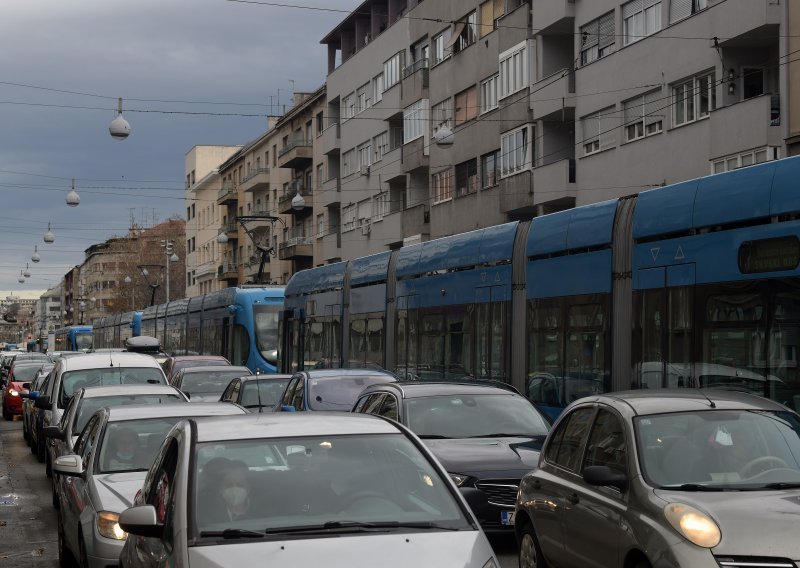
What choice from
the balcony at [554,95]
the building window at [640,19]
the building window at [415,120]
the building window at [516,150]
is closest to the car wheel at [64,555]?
the building window at [640,19]

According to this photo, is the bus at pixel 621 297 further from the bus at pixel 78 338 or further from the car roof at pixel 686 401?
the bus at pixel 78 338

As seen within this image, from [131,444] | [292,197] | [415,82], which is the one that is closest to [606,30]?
[415,82]

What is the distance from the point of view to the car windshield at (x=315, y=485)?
603 cm

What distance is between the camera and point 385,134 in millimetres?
58188

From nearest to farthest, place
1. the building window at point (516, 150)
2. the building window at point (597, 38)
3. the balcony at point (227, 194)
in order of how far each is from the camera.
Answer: the building window at point (597, 38)
the building window at point (516, 150)
the balcony at point (227, 194)

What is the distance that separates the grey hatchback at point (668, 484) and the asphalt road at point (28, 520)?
199 centimetres

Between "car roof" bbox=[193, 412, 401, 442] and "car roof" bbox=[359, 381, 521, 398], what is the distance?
5960mm

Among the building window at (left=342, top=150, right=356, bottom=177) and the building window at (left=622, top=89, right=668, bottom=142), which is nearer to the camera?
the building window at (left=622, top=89, right=668, bottom=142)

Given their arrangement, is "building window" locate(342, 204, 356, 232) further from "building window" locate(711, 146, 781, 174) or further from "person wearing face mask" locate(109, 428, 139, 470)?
"person wearing face mask" locate(109, 428, 139, 470)

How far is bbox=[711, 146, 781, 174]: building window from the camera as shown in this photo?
28.1m

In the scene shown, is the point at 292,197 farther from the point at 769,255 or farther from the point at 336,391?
the point at 769,255

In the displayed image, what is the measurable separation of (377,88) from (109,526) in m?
51.3

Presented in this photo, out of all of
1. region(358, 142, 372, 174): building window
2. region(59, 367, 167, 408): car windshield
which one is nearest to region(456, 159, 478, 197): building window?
region(358, 142, 372, 174): building window

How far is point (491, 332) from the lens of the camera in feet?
64.5
